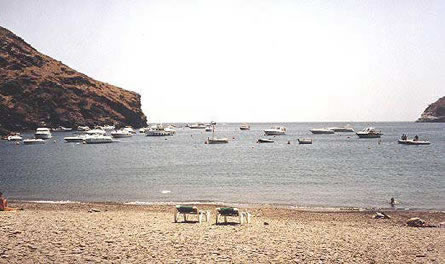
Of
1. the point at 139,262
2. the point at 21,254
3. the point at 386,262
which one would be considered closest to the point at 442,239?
the point at 386,262

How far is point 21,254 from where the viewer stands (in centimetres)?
1156

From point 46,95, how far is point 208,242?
16030cm

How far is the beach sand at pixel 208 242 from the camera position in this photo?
1192cm

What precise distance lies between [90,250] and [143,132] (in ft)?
517

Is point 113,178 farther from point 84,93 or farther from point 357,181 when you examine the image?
point 84,93

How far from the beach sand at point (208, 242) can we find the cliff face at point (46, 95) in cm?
13836

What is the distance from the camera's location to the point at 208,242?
14.0 m

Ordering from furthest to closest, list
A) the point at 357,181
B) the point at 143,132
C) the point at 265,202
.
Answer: the point at 143,132 < the point at 357,181 < the point at 265,202

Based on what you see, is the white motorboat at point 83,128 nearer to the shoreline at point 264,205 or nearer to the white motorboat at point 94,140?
the white motorboat at point 94,140

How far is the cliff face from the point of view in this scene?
147312mm

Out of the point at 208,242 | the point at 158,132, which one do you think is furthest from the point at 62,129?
the point at 208,242

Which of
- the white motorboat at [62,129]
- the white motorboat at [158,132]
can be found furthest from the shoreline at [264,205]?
the white motorboat at [62,129]

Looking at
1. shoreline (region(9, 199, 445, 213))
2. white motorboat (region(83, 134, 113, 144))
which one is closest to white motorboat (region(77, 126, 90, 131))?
white motorboat (region(83, 134, 113, 144))

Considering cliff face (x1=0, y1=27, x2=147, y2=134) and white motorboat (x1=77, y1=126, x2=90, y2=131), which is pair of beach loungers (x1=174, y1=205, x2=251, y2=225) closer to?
cliff face (x1=0, y1=27, x2=147, y2=134)
